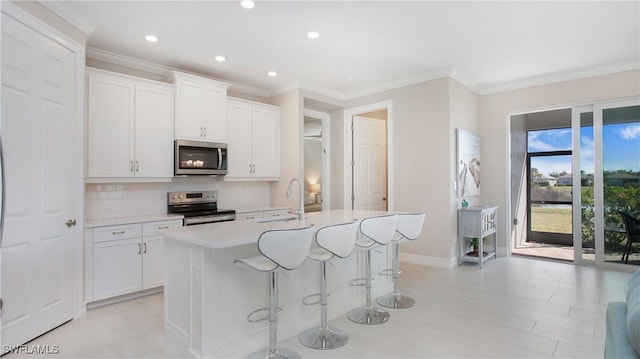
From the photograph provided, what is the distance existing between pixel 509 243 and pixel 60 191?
6102mm

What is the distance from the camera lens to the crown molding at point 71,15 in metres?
2.85

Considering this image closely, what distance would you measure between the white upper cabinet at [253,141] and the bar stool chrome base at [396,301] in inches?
105

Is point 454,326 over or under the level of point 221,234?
under

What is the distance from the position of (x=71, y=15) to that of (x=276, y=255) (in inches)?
113

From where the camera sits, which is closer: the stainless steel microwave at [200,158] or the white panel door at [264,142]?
the stainless steel microwave at [200,158]

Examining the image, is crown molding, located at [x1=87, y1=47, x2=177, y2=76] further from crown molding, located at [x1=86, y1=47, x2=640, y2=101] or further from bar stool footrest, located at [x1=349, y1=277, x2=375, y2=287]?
bar stool footrest, located at [x1=349, y1=277, x2=375, y2=287]

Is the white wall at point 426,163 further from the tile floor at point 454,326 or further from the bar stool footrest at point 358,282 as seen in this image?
the bar stool footrest at point 358,282

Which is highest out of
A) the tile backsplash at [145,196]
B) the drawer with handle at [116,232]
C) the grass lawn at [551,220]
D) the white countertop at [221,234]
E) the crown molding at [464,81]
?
the crown molding at [464,81]

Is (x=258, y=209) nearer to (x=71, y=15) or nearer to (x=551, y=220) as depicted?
(x=71, y=15)

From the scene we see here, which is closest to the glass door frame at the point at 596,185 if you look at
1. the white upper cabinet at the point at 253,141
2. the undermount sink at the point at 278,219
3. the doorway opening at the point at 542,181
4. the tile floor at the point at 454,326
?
the tile floor at the point at 454,326

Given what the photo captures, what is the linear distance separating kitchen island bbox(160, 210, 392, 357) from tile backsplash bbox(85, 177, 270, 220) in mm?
1801

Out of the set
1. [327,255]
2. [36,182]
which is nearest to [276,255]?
[327,255]

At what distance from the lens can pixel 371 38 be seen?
12.1 feet

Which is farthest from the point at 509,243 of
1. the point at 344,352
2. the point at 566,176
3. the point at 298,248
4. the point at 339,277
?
the point at 298,248
